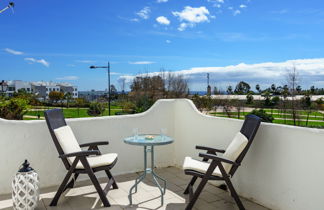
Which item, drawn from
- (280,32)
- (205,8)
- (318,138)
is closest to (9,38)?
(205,8)

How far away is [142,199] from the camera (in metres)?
3.39

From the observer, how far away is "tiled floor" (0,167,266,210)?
3.17 metres

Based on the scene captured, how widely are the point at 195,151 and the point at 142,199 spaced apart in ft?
4.69

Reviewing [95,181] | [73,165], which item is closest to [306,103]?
[95,181]

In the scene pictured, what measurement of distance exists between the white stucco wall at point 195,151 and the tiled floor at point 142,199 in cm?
31

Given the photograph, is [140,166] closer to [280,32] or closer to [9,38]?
[280,32]

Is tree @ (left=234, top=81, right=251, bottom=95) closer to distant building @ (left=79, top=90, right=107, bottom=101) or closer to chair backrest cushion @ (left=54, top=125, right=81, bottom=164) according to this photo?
distant building @ (left=79, top=90, right=107, bottom=101)

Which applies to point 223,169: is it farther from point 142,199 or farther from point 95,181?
point 95,181

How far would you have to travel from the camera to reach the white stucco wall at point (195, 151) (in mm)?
2734

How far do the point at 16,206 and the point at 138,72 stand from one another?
998 inches

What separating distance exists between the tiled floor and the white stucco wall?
1.02 ft

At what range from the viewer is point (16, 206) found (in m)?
2.91

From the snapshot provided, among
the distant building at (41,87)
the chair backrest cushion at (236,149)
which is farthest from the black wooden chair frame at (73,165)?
the distant building at (41,87)

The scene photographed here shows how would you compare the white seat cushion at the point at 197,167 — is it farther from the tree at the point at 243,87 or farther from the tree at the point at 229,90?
the tree at the point at 243,87
